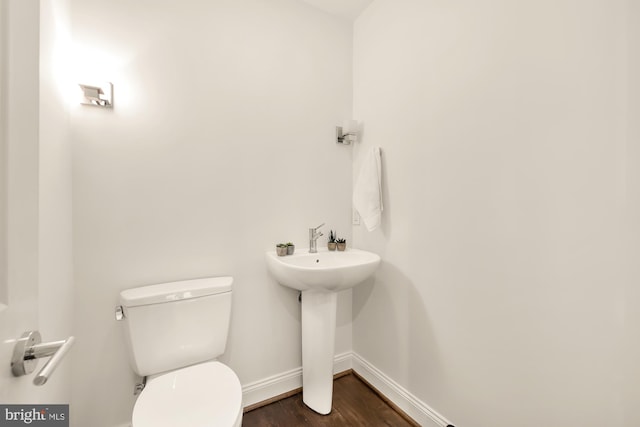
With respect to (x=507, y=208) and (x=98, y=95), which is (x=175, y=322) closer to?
(x=98, y=95)

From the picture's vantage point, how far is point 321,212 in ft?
6.00

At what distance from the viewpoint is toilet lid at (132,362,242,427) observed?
36.3 inches

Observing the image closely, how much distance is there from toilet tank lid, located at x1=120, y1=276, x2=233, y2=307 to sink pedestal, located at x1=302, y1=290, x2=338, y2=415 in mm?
472

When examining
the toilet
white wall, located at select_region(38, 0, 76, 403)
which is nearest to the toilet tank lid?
the toilet

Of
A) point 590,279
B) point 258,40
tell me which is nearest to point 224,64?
point 258,40

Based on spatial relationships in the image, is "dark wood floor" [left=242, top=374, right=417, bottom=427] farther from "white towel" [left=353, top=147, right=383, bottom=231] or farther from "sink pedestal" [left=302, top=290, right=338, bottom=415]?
"white towel" [left=353, top=147, right=383, bottom=231]

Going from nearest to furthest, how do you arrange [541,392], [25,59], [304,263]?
[25,59] < [541,392] < [304,263]

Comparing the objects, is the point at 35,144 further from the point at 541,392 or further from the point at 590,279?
the point at 541,392

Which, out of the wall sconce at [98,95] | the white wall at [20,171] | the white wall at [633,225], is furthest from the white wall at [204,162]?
the white wall at [633,225]

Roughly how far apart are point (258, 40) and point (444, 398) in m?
2.22

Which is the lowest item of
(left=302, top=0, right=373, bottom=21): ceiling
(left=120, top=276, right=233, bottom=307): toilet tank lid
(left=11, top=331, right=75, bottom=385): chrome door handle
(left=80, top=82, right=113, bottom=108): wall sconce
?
(left=120, top=276, right=233, bottom=307): toilet tank lid

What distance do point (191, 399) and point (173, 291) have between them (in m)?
0.45

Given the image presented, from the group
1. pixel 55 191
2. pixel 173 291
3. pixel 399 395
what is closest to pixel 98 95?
pixel 55 191

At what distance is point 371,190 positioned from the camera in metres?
1.65
